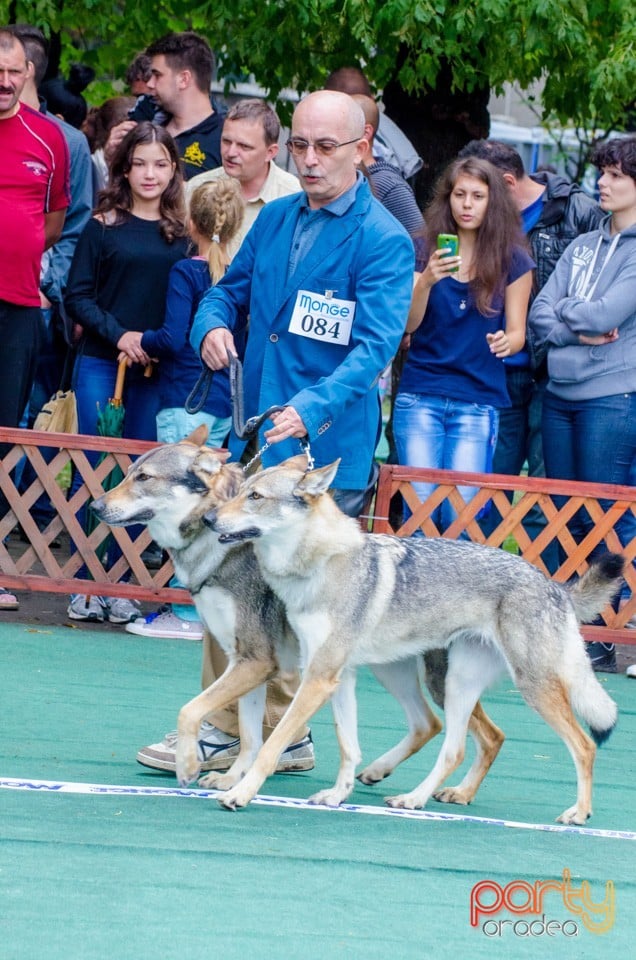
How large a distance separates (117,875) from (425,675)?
1862mm

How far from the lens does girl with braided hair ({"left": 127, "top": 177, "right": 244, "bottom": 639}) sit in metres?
7.67

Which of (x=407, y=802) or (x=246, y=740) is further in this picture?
(x=246, y=740)

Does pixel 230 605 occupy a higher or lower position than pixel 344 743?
higher

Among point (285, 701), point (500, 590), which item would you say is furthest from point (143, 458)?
point (500, 590)

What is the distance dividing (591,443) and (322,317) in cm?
323

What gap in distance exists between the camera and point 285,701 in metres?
5.66

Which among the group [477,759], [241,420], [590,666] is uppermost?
[241,420]

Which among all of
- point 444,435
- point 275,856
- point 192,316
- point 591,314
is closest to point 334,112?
point 275,856

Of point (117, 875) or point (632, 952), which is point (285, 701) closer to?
point (117, 875)

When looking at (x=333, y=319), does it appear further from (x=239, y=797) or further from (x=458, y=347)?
(x=458, y=347)

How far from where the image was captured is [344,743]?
518 cm

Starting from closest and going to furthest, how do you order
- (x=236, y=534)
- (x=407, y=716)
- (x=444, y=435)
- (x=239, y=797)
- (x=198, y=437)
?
1. (x=239, y=797)
2. (x=236, y=534)
3. (x=407, y=716)
4. (x=198, y=437)
5. (x=444, y=435)

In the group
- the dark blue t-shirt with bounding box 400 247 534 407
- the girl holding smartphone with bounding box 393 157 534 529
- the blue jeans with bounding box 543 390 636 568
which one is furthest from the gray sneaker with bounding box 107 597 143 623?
the blue jeans with bounding box 543 390 636 568

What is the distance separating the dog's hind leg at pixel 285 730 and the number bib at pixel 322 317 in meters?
1.19
